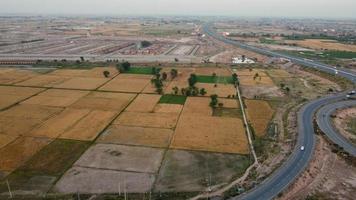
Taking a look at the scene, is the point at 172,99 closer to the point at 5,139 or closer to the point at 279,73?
the point at 5,139

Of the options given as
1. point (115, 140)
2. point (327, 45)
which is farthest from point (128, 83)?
point (327, 45)

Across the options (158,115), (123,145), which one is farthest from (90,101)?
(123,145)

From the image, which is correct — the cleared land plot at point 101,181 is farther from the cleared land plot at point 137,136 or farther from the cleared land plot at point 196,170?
the cleared land plot at point 137,136

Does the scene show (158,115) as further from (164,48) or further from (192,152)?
(164,48)

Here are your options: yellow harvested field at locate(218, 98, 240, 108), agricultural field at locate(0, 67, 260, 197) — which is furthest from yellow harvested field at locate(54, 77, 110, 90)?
yellow harvested field at locate(218, 98, 240, 108)

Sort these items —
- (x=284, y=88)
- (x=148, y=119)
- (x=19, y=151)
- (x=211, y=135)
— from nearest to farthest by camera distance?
1. (x=19, y=151)
2. (x=211, y=135)
3. (x=148, y=119)
4. (x=284, y=88)

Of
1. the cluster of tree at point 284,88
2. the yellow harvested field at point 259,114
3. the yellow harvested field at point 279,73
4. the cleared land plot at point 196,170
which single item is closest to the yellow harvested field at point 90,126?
the cleared land plot at point 196,170
